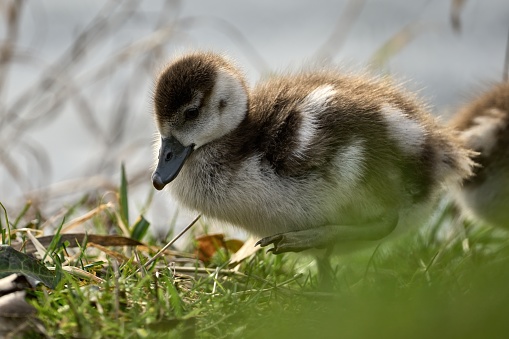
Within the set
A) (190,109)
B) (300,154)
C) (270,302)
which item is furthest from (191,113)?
(270,302)

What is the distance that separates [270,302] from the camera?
3361 millimetres

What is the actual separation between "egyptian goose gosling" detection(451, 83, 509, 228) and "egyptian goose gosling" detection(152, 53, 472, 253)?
64 centimetres

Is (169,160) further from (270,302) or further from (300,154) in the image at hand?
(270,302)

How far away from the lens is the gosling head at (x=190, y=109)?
12.3 ft

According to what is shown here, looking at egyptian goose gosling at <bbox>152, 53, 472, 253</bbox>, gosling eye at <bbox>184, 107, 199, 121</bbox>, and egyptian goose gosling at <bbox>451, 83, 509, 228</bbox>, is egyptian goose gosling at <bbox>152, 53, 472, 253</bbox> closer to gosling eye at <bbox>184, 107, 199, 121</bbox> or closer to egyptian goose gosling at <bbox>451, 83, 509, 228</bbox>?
gosling eye at <bbox>184, 107, 199, 121</bbox>

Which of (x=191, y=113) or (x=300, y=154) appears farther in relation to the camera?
(x=191, y=113)

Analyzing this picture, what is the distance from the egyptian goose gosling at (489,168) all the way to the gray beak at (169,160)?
4.90ft

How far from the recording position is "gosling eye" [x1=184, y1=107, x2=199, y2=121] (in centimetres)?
377

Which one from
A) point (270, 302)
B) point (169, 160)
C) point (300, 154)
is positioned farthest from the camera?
point (169, 160)

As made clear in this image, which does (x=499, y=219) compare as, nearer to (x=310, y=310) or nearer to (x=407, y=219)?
(x=407, y=219)

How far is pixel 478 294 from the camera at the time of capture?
9.04 feet

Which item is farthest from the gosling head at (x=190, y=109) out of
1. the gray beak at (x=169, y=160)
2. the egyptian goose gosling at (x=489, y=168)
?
the egyptian goose gosling at (x=489, y=168)

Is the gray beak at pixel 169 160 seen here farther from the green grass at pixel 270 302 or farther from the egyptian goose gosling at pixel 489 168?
the egyptian goose gosling at pixel 489 168

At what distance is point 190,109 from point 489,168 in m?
1.64
